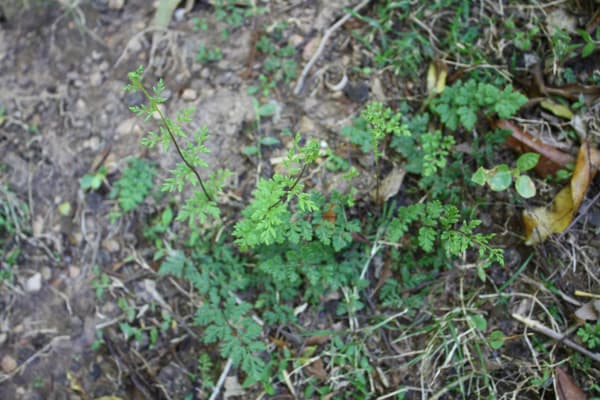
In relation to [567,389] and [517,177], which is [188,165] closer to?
[517,177]

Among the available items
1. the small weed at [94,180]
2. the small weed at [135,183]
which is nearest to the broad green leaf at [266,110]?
the small weed at [135,183]

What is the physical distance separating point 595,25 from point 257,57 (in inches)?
78.2

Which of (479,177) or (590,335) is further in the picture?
(479,177)

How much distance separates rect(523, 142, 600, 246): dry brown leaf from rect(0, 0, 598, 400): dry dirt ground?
165 millimetres

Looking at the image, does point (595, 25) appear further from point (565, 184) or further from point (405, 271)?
point (405, 271)

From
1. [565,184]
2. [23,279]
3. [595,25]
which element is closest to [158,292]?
[23,279]

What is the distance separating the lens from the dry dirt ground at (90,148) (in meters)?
2.90

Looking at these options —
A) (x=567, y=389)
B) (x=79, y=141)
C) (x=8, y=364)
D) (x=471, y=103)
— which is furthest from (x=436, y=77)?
(x=8, y=364)

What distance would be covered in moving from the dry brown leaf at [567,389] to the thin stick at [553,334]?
0.14 metres

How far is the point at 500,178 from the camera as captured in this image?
8.41ft

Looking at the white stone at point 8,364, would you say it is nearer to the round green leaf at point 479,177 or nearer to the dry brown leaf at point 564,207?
the round green leaf at point 479,177

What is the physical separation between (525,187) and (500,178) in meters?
0.13

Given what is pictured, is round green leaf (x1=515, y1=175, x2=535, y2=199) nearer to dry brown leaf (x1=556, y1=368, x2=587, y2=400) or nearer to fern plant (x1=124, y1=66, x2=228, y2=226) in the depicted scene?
dry brown leaf (x1=556, y1=368, x2=587, y2=400)

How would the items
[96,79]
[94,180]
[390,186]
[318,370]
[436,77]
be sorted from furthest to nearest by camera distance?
1. [96,79]
2. [94,180]
3. [436,77]
4. [390,186]
5. [318,370]
